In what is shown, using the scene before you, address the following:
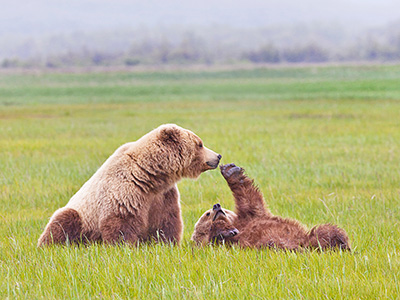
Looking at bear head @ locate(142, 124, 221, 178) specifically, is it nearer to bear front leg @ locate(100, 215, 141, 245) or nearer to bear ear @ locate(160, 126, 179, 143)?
bear ear @ locate(160, 126, 179, 143)

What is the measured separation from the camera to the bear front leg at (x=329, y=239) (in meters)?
4.64

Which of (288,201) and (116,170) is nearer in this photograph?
(116,170)

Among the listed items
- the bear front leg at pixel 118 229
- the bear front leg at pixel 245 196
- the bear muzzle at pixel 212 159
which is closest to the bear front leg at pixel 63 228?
the bear front leg at pixel 118 229

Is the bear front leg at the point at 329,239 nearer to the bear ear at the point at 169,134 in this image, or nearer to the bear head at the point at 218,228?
the bear head at the point at 218,228

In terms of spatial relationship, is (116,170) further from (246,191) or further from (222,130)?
(222,130)

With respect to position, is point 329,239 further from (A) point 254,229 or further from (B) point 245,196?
(B) point 245,196

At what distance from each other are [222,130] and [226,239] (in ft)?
37.9

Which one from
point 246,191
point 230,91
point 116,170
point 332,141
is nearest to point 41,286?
point 116,170

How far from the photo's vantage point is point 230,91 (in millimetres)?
44312

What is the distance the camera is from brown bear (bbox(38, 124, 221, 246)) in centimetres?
501

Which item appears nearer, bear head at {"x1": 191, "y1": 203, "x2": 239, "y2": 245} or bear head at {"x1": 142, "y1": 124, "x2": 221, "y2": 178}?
bear head at {"x1": 191, "y1": 203, "x2": 239, "y2": 245}

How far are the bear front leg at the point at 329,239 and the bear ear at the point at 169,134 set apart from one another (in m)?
1.62

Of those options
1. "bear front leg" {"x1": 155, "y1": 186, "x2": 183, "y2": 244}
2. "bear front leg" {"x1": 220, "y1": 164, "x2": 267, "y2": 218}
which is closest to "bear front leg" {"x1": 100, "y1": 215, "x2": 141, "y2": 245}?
"bear front leg" {"x1": 155, "y1": 186, "x2": 183, "y2": 244}

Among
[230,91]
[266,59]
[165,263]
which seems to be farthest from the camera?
[266,59]
